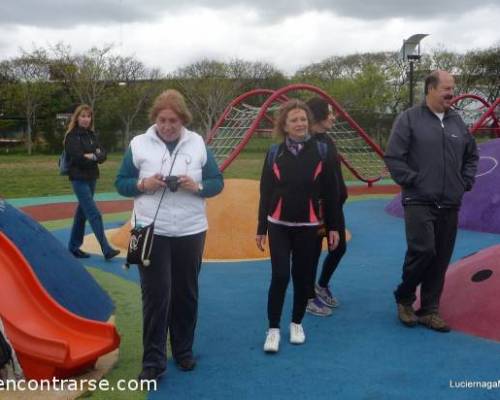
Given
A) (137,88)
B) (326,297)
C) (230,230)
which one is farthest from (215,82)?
(326,297)

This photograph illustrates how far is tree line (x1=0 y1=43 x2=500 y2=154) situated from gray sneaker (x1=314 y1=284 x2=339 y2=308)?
33.2 metres

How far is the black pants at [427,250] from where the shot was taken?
4.45 metres

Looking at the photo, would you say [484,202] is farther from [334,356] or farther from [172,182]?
[172,182]

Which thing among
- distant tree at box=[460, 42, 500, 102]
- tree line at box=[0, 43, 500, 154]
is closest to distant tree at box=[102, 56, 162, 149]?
tree line at box=[0, 43, 500, 154]

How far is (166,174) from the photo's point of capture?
3.65 metres

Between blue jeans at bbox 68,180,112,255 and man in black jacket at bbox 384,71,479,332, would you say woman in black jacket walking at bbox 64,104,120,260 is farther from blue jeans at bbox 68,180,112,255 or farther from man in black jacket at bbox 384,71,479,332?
man in black jacket at bbox 384,71,479,332

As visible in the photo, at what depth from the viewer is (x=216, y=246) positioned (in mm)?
7617

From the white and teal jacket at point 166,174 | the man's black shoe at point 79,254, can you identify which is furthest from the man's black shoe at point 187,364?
the man's black shoe at point 79,254

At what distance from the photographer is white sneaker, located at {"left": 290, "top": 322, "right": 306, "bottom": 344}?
4.36m

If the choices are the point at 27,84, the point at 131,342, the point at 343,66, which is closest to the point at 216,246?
the point at 131,342

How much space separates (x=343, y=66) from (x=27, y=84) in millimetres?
26755

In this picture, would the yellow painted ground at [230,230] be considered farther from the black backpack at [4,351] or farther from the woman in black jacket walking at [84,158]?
the black backpack at [4,351]

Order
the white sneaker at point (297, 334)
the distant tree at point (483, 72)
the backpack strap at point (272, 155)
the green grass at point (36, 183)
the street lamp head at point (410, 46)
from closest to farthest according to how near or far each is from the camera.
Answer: the backpack strap at point (272, 155), the white sneaker at point (297, 334), the green grass at point (36, 183), the street lamp head at point (410, 46), the distant tree at point (483, 72)

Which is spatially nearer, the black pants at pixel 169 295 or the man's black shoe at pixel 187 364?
the black pants at pixel 169 295
